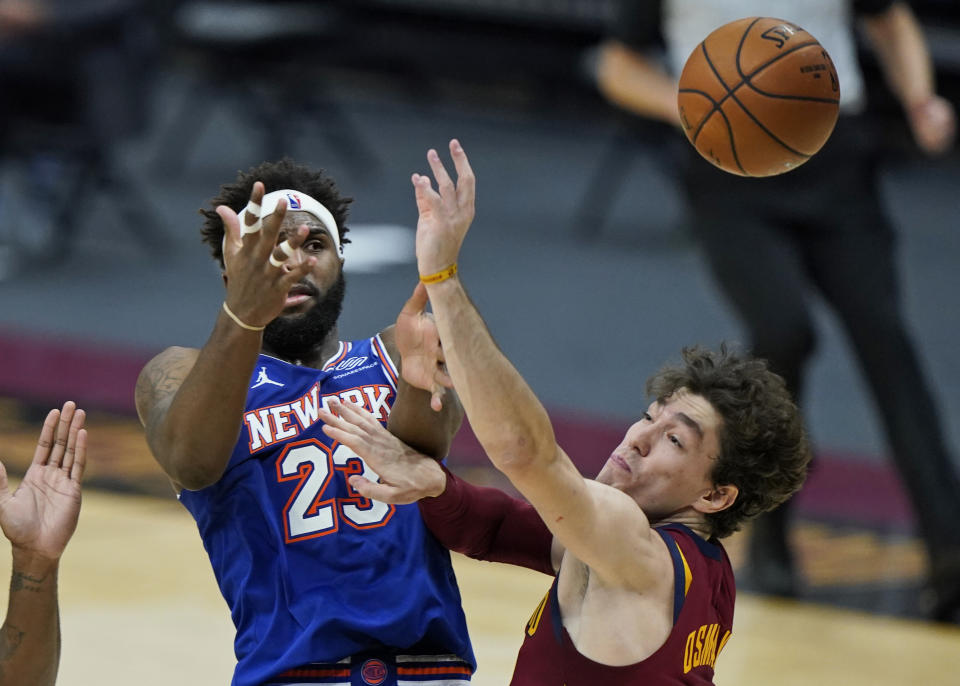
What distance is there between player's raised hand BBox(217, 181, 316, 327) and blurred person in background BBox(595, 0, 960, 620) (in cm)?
292

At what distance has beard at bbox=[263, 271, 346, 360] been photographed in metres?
3.84

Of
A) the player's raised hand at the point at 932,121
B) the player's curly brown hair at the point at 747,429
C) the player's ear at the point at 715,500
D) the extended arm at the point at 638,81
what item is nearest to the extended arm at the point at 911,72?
the player's raised hand at the point at 932,121

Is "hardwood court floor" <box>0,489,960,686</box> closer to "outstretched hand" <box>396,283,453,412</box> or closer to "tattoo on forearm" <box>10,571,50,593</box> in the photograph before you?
"tattoo on forearm" <box>10,571,50,593</box>

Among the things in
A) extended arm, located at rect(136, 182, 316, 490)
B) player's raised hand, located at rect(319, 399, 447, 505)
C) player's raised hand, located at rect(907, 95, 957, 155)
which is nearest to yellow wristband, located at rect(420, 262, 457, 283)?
extended arm, located at rect(136, 182, 316, 490)

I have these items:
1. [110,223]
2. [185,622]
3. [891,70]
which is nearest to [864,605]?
[891,70]

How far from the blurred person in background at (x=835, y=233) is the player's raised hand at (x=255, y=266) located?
292 centimetres

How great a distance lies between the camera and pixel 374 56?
645 inches

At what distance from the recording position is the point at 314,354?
156 inches

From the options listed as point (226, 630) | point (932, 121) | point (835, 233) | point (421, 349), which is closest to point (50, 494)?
point (421, 349)

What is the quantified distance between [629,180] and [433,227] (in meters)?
11.5

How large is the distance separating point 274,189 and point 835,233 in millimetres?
2693

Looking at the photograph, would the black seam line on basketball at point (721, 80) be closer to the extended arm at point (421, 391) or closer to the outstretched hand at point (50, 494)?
the extended arm at point (421, 391)

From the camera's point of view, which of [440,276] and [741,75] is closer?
[440,276]

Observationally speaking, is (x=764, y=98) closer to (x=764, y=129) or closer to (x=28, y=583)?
(x=764, y=129)
